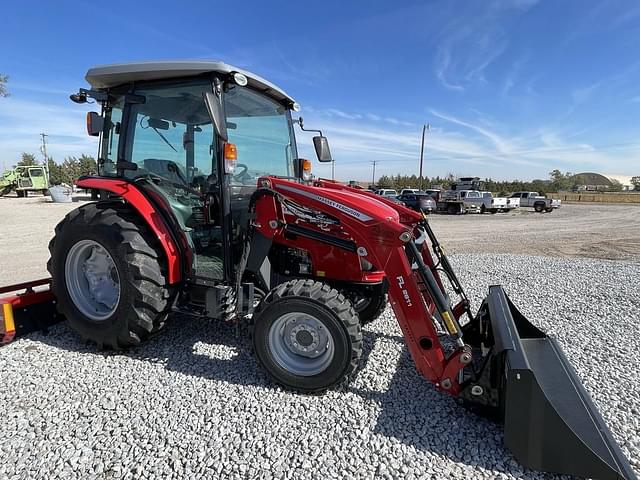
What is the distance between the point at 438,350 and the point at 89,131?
3704 mm

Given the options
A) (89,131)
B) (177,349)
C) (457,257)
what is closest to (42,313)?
(177,349)

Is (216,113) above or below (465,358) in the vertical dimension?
above

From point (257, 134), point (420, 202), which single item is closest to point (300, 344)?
point (257, 134)

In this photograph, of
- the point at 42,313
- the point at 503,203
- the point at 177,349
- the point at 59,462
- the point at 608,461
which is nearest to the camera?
the point at 608,461

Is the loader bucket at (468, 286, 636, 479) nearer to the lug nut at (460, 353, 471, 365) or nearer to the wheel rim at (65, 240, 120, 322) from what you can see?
the lug nut at (460, 353, 471, 365)

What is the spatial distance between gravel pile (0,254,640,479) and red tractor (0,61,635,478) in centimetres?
22

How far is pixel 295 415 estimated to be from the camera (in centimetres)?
268

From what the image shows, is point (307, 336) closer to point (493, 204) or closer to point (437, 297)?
point (437, 297)

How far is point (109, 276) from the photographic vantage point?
12.4 ft

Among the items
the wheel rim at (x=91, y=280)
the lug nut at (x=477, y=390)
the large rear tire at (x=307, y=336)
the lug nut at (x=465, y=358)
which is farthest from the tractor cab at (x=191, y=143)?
the lug nut at (x=477, y=390)

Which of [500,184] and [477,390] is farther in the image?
[500,184]

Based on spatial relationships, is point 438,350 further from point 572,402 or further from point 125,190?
point 125,190

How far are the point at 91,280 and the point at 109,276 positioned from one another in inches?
7.6

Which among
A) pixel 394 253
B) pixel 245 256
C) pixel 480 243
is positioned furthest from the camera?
pixel 480 243
